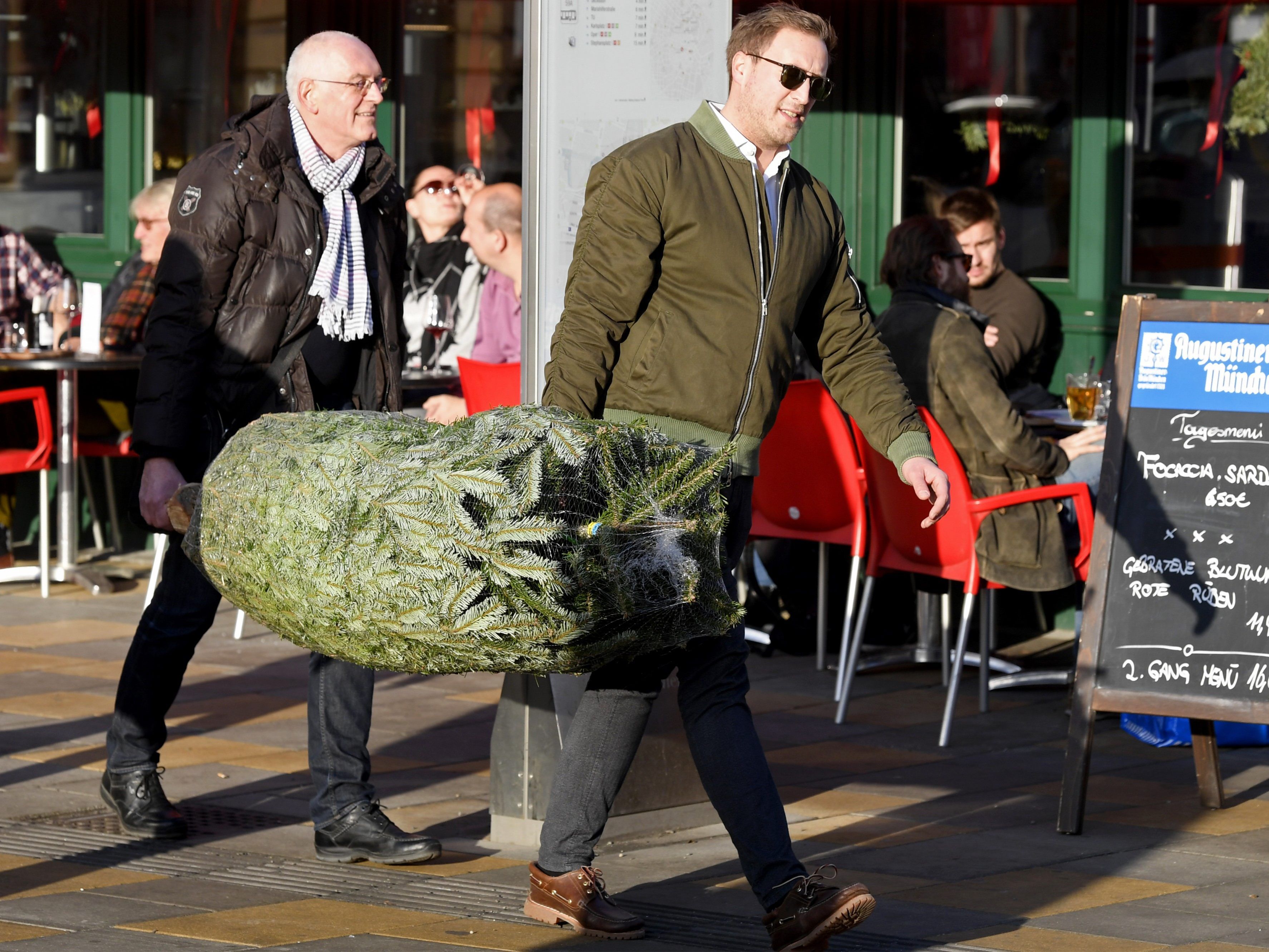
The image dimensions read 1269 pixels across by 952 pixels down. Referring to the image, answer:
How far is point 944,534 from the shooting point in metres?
6.82

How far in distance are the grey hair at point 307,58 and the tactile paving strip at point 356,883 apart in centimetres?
191

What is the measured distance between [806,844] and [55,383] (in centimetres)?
629

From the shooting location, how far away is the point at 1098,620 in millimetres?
5539

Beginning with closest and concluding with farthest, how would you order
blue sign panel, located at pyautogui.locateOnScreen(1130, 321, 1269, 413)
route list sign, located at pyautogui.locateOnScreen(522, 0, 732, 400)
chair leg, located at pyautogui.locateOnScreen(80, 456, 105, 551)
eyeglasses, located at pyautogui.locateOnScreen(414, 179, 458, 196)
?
1. route list sign, located at pyautogui.locateOnScreen(522, 0, 732, 400)
2. blue sign panel, located at pyautogui.locateOnScreen(1130, 321, 1269, 413)
3. eyeglasses, located at pyautogui.locateOnScreen(414, 179, 458, 196)
4. chair leg, located at pyautogui.locateOnScreen(80, 456, 105, 551)

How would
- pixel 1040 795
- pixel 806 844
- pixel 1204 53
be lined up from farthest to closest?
1. pixel 1204 53
2. pixel 1040 795
3. pixel 806 844

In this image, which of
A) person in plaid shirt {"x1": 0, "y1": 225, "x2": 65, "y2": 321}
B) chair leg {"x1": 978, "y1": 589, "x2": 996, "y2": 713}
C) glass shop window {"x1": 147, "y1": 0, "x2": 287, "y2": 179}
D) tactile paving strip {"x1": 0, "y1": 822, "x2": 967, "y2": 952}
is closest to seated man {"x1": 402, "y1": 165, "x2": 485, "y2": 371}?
glass shop window {"x1": 147, "y1": 0, "x2": 287, "y2": 179}

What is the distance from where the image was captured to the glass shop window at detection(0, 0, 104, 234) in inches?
436

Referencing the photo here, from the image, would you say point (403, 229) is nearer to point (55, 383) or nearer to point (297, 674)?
point (297, 674)

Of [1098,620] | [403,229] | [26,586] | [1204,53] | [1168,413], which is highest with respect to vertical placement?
[1204,53]

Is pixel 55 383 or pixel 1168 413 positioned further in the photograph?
pixel 55 383

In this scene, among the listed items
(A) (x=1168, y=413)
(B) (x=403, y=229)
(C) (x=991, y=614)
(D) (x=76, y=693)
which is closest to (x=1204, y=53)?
(C) (x=991, y=614)

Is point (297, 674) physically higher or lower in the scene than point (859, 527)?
lower

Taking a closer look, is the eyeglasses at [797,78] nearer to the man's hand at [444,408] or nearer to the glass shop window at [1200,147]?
the man's hand at [444,408]

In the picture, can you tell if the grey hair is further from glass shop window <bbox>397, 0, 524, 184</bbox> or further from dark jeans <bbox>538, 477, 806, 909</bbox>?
glass shop window <bbox>397, 0, 524, 184</bbox>
